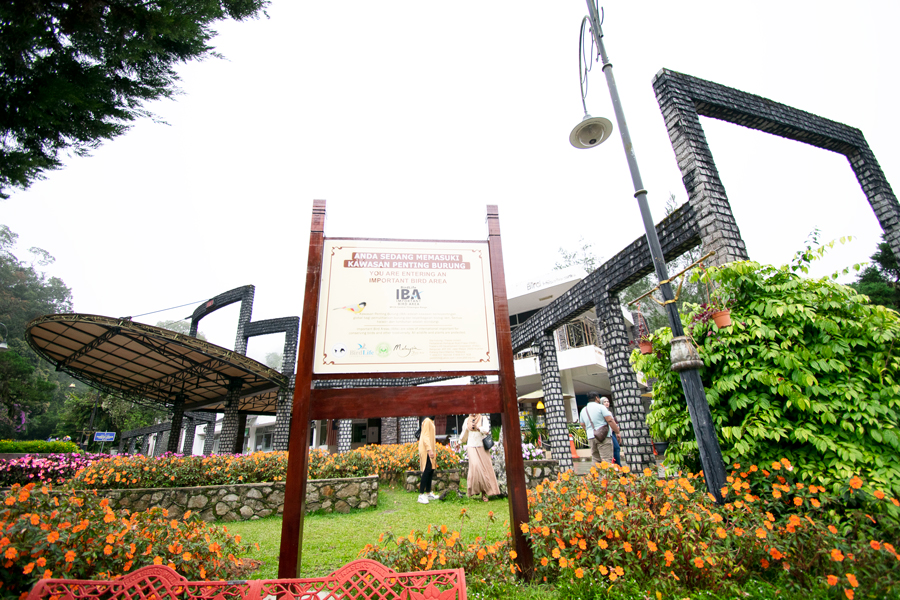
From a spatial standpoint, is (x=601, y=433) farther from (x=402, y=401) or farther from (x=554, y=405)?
(x=402, y=401)

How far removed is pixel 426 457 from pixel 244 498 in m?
3.29

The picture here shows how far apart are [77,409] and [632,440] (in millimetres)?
35642

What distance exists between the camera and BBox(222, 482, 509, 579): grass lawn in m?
3.99

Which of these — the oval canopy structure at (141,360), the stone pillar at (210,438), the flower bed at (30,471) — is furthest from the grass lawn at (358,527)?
the stone pillar at (210,438)

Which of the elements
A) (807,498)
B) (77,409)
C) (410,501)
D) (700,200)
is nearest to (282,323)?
(410,501)

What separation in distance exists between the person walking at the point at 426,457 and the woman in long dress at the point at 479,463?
2.27 ft

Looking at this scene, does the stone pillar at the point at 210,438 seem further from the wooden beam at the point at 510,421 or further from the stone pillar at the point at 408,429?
the wooden beam at the point at 510,421

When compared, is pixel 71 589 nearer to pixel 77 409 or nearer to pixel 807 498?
pixel 807 498

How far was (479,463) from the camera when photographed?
6848 mm

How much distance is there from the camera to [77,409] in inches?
1056

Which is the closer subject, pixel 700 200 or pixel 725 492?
pixel 725 492

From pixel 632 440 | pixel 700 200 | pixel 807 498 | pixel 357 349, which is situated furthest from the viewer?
pixel 632 440

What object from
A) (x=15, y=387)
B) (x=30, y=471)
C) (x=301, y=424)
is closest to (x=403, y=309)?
(x=301, y=424)

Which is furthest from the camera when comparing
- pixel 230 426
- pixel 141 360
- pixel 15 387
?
pixel 15 387
